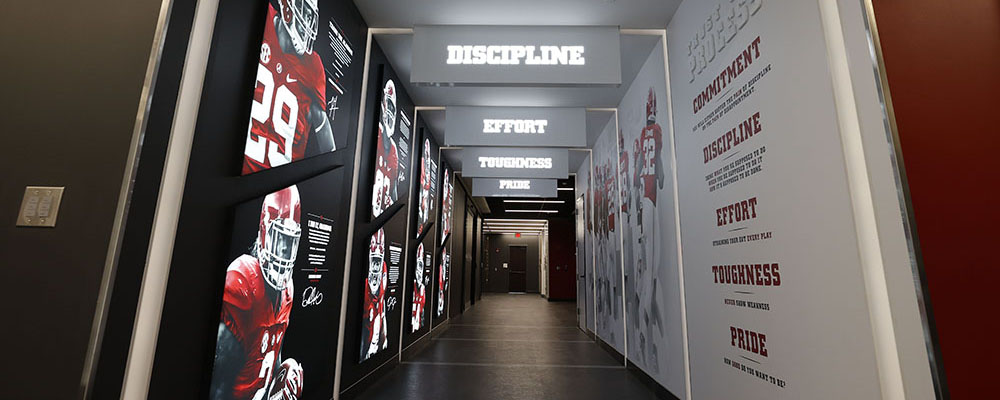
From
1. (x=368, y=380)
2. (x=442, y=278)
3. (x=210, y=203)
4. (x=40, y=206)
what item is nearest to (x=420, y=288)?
(x=442, y=278)

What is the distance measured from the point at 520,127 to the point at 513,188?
1977mm

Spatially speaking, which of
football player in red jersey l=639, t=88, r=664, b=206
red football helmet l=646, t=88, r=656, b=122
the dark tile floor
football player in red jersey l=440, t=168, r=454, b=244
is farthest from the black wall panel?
football player in red jersey l=440, t=168, r=454, b=244

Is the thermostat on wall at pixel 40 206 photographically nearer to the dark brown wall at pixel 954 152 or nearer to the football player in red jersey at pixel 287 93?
the football player in red jersey at pixel 287 93

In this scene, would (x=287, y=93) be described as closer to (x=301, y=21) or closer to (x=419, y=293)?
(x=301, y=21)

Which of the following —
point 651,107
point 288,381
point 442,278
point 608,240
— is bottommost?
point 288,381

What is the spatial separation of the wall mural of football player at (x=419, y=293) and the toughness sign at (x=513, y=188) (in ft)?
3.81

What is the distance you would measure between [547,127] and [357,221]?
2.07 metres

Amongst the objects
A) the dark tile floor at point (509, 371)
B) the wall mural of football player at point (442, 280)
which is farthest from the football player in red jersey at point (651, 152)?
the wall mural of football player at point (442, 280)

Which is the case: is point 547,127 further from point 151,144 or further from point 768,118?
point 151,144

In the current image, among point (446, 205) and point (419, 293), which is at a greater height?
point (446, 205)

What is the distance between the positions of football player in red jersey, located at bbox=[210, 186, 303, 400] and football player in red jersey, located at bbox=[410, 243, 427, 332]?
282 cm

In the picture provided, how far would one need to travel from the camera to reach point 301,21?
2523 millimetres

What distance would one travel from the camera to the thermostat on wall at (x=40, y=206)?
1.49 metres
